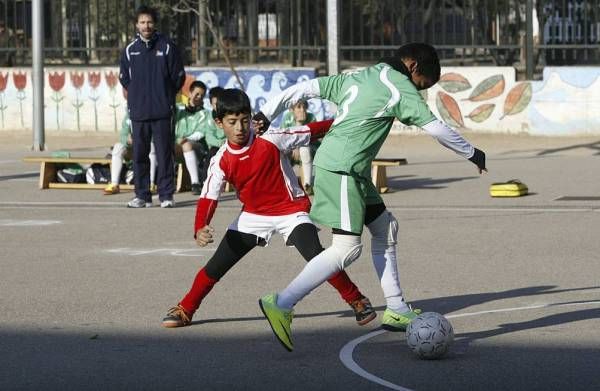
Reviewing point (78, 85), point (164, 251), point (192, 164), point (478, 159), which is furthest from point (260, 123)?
point (78, 85)

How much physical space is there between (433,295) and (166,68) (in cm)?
597

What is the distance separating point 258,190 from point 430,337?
55.2 inches

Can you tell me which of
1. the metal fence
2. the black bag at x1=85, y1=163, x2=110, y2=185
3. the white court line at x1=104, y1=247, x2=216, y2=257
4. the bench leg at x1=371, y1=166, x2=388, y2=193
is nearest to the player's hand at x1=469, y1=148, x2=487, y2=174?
the white court line at x1=104, y1=247, x2=216, y2=257

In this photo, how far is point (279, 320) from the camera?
754 centimetres

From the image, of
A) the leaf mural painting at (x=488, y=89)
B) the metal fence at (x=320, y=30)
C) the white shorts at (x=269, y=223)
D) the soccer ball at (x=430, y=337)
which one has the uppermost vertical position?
the metal fence at (x=320, y=30)

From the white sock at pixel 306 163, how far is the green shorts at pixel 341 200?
768 centimetres

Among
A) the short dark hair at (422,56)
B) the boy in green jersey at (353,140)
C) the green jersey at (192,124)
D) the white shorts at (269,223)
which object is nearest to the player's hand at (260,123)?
the boy in green jersey at (353,140)

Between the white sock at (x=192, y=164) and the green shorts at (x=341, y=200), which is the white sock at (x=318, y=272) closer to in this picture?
the green shorts at (x=341, y=200)

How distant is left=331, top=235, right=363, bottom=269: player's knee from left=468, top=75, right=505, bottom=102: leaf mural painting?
1555 centimetres

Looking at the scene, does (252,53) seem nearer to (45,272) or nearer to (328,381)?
(45,272)

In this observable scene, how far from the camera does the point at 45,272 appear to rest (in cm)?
1051

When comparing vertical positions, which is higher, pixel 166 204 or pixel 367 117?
pixel 367 117

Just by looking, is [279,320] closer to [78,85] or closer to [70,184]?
[70,184]

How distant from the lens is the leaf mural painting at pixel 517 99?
22.8 meters
